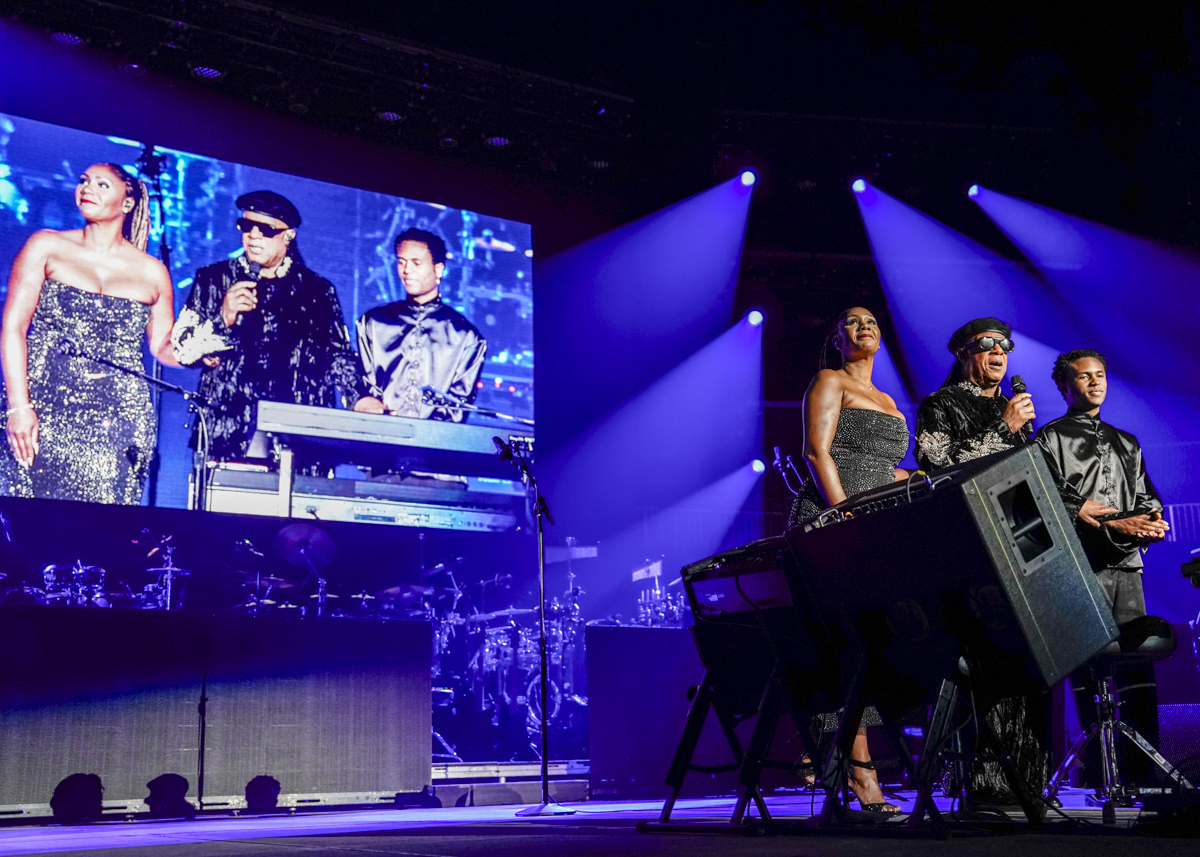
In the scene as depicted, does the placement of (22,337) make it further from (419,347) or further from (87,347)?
(419,347)

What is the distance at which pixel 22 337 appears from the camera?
659cm

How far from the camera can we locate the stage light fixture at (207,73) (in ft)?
25.4

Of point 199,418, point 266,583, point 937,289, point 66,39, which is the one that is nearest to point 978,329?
point 266,583

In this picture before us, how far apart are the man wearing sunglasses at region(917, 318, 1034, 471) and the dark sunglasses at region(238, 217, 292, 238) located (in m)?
5.62

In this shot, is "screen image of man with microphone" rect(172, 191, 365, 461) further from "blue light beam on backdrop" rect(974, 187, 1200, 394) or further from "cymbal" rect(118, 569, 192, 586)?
"blue light beam on backdrop" rect(974, 187, 1200, 394)

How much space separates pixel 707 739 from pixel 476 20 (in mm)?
5274

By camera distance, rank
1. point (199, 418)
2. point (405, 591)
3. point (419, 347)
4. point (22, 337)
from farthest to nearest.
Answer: point (419, 347)
point (405, 591)
point (199, 418)
point (22, 337)

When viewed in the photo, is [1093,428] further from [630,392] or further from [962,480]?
[630,392]

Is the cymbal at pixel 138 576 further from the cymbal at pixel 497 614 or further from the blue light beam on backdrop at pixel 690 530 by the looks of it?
the blue light beam on backdrop at pixel 690 530

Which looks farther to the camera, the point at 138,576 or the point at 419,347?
the point at 419,347

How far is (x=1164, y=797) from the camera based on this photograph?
228 centimetres

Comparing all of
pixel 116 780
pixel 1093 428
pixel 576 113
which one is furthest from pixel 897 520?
pixel 576 113

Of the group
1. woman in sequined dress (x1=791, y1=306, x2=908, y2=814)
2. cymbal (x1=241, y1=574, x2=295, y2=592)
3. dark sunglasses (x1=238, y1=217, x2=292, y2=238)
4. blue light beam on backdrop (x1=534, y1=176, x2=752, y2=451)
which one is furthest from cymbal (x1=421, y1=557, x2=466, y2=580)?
woman in sequined dress (x1=791, y1=306, x2=908, y2=814)

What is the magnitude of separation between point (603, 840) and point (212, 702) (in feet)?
9.94
